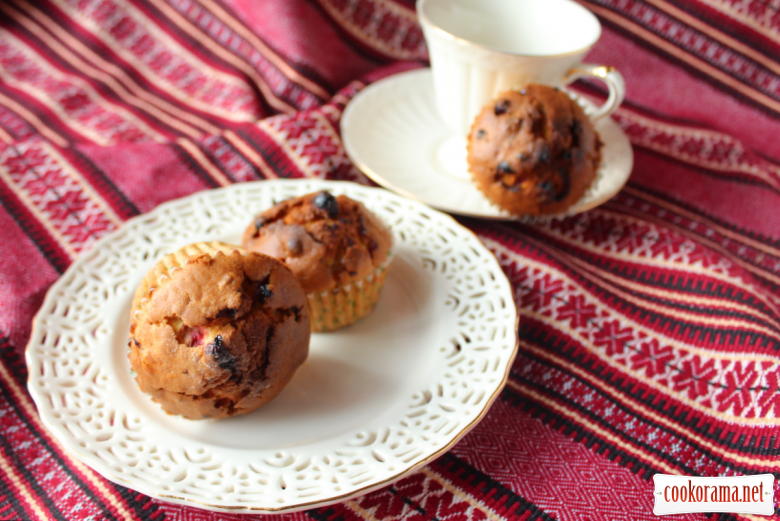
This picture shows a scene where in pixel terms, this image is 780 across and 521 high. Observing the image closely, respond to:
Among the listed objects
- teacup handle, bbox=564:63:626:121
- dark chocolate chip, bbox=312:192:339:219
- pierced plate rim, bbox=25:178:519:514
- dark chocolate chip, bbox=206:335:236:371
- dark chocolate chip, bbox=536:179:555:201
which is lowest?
pierced plate rim, bbox=25:178:519:514

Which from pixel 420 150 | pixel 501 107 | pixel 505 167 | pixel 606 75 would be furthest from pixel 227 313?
pixel 606 75

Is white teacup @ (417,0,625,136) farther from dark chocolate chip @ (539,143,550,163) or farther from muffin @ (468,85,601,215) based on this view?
dark chocolate chip @ (539,143,550,163)

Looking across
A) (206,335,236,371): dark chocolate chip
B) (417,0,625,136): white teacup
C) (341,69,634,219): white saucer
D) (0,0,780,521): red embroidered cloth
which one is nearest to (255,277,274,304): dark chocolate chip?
(206,335,236,371): dark chocolate chip

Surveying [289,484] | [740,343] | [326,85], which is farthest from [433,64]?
[289,484]

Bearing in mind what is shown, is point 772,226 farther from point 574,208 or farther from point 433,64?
point 433,64

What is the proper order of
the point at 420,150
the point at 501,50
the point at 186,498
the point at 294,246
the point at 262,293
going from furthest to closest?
the point at 420,150 < the point at 501,50 < the point at 294,246 < the point at 262,293 < the point at 186,498

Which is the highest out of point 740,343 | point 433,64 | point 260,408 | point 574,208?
point 433,64

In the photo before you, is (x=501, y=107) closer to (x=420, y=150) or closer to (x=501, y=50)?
(x=501, y=50)

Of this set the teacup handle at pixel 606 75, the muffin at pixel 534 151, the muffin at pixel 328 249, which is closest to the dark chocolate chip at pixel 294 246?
the muffin at pixel 328 249
